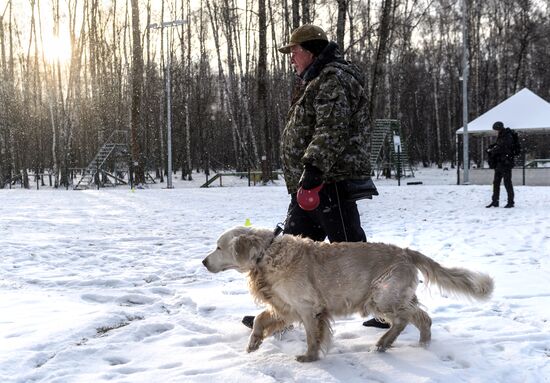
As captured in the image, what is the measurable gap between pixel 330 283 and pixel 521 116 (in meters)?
24.9

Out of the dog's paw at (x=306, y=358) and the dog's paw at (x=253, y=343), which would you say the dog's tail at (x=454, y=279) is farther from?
the dog's paw at (x=253, y=343)

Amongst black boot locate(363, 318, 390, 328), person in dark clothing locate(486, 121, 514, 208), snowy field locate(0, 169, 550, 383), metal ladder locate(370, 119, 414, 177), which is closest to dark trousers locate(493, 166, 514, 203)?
person in dark clothing locate(486, 121, 514, 208)

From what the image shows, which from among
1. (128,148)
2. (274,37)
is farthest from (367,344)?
(274,37)

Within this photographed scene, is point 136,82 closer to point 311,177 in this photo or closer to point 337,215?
point 337,215

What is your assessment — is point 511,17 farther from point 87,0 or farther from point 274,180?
point 87,0

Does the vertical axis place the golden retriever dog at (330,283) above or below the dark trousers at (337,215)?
below

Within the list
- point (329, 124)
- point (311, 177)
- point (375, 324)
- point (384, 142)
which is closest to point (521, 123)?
point (384, 142)

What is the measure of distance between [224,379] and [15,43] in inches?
1888

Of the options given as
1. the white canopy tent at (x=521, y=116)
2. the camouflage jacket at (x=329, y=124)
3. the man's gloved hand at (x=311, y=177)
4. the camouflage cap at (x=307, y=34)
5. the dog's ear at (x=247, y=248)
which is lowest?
the dog's ear at (x=247, y=248)

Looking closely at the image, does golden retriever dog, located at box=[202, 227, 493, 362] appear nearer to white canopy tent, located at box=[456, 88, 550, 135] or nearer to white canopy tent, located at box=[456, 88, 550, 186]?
white canopy tent, located at box=[456, 88, 550, 186]

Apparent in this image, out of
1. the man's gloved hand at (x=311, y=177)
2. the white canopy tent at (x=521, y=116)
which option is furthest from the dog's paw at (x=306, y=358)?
the white canopy tent at (x=521, y=116)

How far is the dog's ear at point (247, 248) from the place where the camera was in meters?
3.64

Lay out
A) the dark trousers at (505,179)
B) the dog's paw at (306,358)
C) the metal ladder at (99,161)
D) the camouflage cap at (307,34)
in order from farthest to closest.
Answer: the metal ladder at (99,161)
the dark trousers at (505,179)
the camouflage cap at (307,34)
the dog's paw at (306,358)

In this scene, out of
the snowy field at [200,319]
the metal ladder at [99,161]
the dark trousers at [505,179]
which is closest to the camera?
the snowy field at [200,319]
